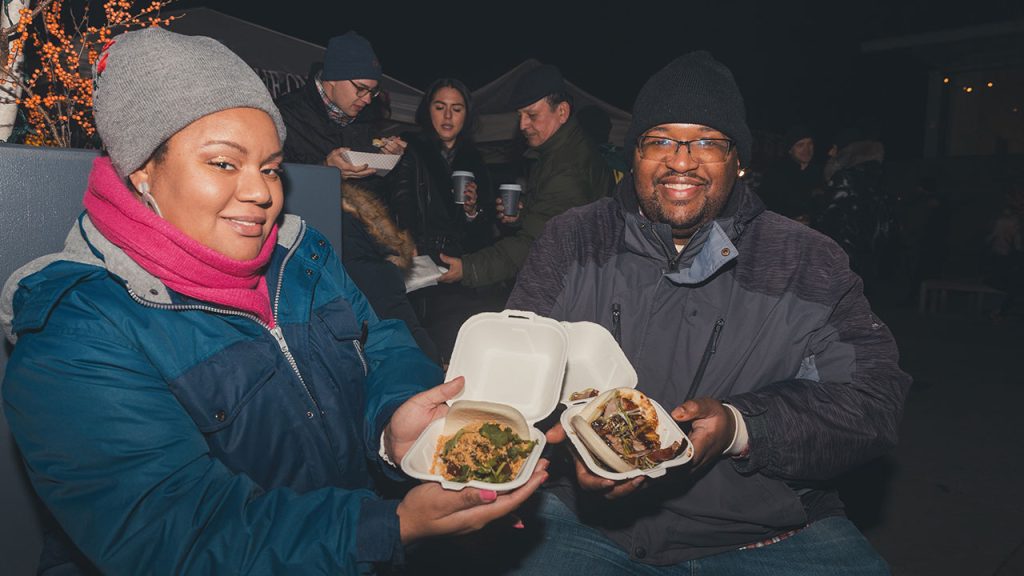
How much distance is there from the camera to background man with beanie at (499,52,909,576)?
181cm

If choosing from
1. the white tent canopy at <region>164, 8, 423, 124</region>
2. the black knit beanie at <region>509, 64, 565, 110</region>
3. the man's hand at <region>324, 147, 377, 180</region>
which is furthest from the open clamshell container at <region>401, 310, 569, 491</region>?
the white tent canopy at <region>164, 8, 423, 124</region>

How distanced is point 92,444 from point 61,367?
0.60ft

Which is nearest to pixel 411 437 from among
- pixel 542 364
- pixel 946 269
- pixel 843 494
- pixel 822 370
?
pixel 542 364

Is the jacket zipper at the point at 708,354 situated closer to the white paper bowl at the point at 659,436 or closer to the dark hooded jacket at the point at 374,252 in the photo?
the white paper bowl at the point at 659,436

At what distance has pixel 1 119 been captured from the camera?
271 cm

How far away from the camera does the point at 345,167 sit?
3424 millimetres

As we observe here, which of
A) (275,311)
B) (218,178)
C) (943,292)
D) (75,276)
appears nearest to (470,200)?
(275,311)

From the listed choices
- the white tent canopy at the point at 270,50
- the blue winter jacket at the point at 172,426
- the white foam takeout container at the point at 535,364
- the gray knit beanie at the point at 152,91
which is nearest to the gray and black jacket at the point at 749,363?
the white foam takeout container at the point at 535,364

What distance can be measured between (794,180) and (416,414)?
16.5ft

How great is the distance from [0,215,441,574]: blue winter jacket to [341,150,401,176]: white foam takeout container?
1.76 meters

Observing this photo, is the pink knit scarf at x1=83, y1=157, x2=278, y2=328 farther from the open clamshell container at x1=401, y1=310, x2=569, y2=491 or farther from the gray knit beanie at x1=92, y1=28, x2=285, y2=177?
the open clamshell container at x1=401, y1=310, x2=569, y2=491

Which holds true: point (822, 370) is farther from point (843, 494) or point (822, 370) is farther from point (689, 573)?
point (843, 494)

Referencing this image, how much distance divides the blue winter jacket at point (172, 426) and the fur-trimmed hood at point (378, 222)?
1.56 metres

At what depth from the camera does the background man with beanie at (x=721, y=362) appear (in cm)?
181
